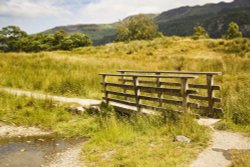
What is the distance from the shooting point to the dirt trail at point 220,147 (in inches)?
289

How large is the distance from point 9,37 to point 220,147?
99701 millimetres

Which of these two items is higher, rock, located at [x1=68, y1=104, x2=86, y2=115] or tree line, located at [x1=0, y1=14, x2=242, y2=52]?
tree line, located at [x1=0, y1=14, x2=242, y2=52]

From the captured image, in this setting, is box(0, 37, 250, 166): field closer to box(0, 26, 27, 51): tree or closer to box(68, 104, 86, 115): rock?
box(68, 104, 86, 115): rock

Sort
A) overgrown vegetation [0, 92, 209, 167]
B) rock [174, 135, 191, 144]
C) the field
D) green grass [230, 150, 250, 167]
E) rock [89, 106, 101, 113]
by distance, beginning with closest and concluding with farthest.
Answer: green grass [230, 150, 250, 167]
overgrown vegetation [0, 92, 209, 167]
the field
rock [174, 135, 191, 144]
rock [89, 106, 101, 113]

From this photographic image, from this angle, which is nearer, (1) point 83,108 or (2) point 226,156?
(2) point 226,156

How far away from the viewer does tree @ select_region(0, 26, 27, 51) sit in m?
98.9

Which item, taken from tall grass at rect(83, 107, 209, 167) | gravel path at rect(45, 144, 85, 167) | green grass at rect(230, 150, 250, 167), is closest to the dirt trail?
green grass at rect(230, 150, 250, 167)

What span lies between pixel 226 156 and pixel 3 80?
600 inches

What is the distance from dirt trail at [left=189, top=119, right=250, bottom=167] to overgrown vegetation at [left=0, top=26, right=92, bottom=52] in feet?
266

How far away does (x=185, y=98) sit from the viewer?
10.3 meters

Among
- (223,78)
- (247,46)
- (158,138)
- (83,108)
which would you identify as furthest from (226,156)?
(247,46)

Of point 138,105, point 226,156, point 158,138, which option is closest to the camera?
point 226,156

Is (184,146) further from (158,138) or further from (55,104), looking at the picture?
(55,104)

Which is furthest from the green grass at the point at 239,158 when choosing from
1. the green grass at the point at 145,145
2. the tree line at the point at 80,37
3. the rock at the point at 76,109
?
the tree line at the point at 80,37
